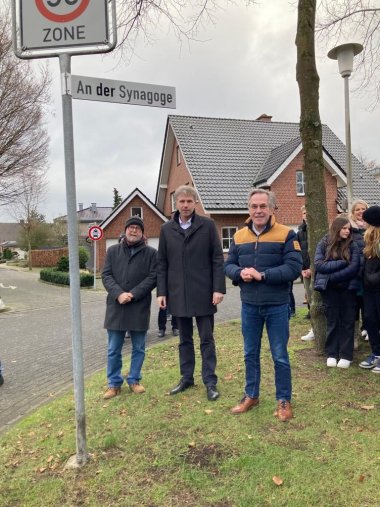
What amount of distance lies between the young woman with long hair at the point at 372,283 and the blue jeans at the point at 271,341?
55.3 inches

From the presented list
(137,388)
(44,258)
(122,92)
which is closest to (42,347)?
(137,388)

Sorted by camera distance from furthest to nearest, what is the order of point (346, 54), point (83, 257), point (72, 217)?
point (83, 257) < point (346, 54) < point (72, 217)

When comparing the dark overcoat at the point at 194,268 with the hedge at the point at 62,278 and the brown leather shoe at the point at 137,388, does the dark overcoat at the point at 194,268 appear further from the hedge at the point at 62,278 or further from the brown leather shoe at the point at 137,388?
the hedge at the point at 62,278

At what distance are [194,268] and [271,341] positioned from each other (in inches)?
40.7

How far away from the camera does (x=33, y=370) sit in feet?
21.9

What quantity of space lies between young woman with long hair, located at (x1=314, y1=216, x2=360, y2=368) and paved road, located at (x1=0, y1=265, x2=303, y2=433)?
3303mm

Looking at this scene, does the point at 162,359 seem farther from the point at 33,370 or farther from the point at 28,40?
the point at 28,40

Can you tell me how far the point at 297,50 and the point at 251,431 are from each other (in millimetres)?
4665

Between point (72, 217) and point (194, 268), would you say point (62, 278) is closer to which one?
point (194, 268)

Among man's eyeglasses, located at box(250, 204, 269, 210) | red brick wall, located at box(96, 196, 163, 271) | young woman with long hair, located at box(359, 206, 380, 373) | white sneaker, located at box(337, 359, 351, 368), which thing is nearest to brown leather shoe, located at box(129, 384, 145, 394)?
white sneaker, located at box(337, 359, 351, 368)

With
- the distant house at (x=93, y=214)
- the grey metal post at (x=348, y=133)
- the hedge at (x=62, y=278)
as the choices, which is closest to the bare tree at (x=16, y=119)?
the hedge at (x=62, y=278)

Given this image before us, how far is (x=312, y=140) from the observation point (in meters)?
5.71

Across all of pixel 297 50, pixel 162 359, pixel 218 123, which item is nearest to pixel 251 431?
pixel 162 359

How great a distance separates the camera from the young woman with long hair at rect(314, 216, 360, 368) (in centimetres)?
500
